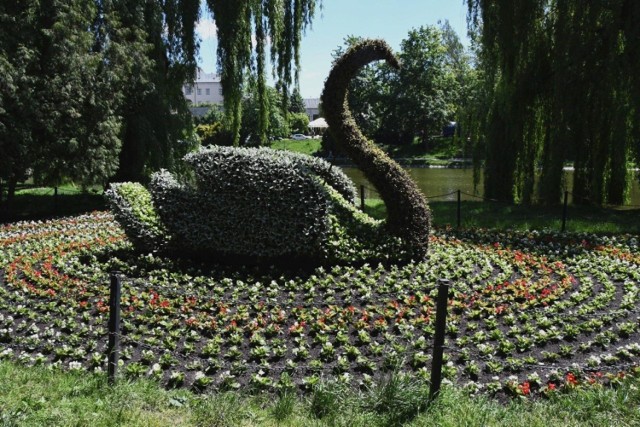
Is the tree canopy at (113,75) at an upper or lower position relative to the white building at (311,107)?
lower

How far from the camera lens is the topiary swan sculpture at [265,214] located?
7.86 m

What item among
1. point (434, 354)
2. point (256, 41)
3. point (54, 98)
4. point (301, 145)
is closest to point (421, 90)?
point (301, 145)

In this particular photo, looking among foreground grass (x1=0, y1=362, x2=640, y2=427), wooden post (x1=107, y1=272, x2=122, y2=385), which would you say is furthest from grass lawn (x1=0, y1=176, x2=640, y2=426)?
wooden post (x1=107, y1=272, x2=122, y2=385)

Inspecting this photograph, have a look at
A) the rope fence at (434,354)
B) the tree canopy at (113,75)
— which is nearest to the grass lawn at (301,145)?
the tree canopy at (113,75)

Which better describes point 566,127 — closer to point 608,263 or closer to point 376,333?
point 608,263

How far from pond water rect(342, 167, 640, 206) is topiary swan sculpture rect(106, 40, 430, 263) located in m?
12.0

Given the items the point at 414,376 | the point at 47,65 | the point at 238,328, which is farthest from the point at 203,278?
the point at 47,65

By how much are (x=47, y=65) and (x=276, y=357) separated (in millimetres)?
10992

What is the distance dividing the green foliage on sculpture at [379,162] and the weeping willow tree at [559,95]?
6038 mm

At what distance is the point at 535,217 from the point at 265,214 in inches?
295

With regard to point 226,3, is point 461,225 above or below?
below

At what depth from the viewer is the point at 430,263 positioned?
8148mm

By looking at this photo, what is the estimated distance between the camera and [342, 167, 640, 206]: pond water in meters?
21.9

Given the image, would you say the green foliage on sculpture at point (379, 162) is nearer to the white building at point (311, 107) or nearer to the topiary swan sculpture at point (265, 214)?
the topiary swan sculpture at point (265, 214)
